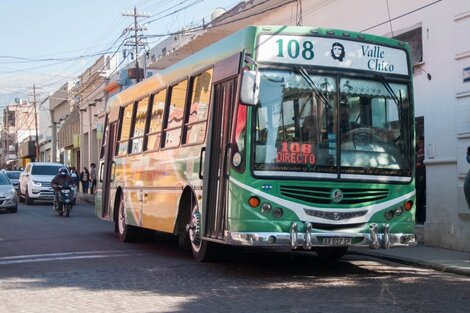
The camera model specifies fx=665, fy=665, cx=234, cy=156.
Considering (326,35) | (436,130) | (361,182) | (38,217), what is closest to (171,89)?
(326,35)

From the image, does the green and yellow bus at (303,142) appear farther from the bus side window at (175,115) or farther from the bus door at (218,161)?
the bus side window at (175,115)

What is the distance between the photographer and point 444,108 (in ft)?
43.2

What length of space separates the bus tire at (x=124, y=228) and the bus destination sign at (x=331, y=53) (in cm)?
649

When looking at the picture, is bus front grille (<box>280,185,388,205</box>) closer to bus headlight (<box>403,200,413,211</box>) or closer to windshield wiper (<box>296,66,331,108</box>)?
bus headlight (<box>403,200,413,211</box>)

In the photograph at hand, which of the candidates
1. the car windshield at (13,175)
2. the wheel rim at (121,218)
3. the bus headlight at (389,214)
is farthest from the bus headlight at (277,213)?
the car windshield at (13,175)

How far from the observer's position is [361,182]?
9133 mm

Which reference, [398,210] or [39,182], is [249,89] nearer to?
[398,210]

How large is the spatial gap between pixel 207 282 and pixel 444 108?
674cm

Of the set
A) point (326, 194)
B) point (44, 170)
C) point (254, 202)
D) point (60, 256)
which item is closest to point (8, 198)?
point (44, 170)

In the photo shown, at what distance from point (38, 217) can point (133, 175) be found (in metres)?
9.45

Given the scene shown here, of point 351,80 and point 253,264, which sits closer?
point 351,80

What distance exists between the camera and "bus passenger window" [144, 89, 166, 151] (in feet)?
39.6

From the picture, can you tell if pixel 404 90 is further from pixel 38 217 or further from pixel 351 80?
pixel 38 217

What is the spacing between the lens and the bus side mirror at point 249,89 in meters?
8.38
